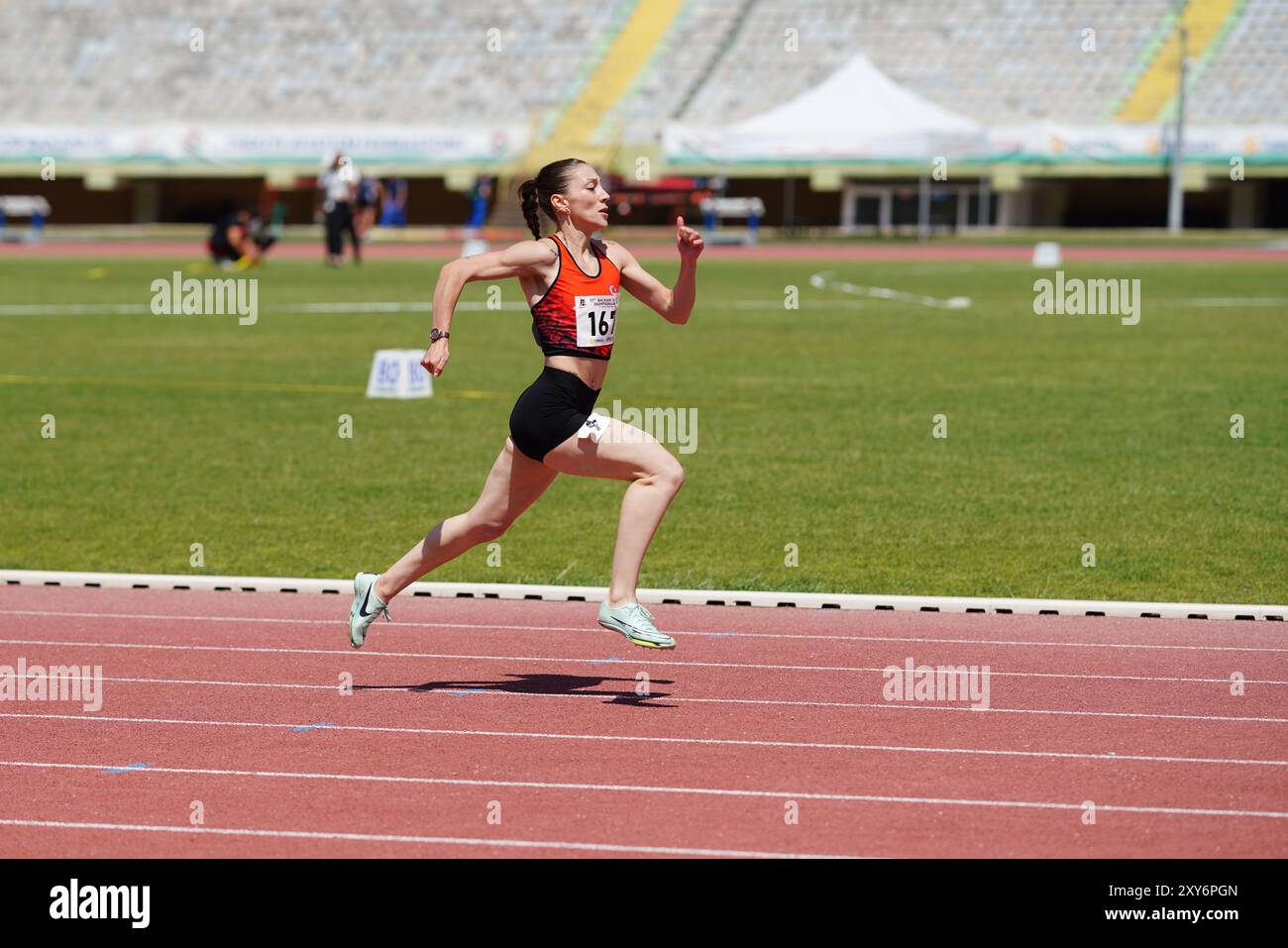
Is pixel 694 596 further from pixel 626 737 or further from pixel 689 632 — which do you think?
pixel 626 737

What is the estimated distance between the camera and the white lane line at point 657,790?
20.8 ft

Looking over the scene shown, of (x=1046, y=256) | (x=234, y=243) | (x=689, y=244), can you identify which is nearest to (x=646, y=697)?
(x=689, y=244)

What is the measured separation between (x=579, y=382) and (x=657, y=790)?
6.19ft

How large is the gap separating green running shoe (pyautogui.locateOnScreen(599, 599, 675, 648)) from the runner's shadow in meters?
0.35

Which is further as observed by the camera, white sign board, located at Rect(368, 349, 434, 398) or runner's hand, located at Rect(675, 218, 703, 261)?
white sign board, located at Rect(368, 349, 434, 398)

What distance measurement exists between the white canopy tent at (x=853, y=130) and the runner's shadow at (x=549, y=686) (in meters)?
48.8

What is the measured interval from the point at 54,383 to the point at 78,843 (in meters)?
15.3

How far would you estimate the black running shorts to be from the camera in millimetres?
7711

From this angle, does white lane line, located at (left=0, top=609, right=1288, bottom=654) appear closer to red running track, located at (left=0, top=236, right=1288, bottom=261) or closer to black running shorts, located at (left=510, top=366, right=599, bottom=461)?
black running shorts, located at (left=510, top=366, right=599, bottom=461)

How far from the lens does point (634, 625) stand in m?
7.68

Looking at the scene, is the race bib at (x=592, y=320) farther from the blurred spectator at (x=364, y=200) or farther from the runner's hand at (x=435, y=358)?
the blurred spectator at (x=364, y=200)

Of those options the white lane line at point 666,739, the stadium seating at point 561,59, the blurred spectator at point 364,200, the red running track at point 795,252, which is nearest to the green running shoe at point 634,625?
the white lane line at point 666,739

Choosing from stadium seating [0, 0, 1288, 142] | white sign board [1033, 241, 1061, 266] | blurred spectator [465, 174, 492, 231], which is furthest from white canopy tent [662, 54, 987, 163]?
white sign board [1033, 241, 1061, 266]
